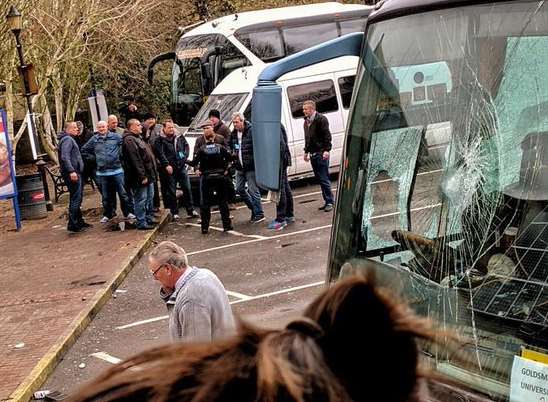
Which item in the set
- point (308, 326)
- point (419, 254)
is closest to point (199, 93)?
point (419, 254)

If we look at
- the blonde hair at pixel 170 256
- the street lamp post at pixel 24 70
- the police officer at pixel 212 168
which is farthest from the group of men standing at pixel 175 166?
the blonde hair at pixel 170 256

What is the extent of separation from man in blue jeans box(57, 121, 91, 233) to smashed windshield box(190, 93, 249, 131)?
136 inches

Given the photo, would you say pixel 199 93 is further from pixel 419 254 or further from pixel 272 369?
pixel 272 369

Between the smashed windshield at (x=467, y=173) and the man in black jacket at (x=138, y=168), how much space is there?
10379mm

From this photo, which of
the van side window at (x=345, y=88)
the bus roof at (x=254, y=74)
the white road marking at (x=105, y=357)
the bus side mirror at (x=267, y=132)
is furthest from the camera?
the van side window at (x=345, y=88)

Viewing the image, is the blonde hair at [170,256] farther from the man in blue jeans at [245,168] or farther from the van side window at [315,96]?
the van side window at [315,96]

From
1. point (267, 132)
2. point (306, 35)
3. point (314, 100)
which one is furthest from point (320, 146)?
point (267, 132)

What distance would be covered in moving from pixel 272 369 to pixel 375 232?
3.09 meters

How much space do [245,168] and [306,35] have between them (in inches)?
269

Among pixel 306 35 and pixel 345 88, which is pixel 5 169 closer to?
pixel 345 88

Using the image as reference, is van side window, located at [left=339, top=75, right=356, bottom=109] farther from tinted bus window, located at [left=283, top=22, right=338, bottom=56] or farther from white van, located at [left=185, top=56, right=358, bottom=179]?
tinted bus window, located at [left=283, top=22, right=338, bottom=56]

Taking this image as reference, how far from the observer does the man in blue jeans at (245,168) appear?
14320 millimetres

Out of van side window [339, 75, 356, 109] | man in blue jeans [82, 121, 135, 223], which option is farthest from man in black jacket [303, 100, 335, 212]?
man in blue jeans [82, 121, 135, 223]

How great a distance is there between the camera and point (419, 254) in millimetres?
3783
